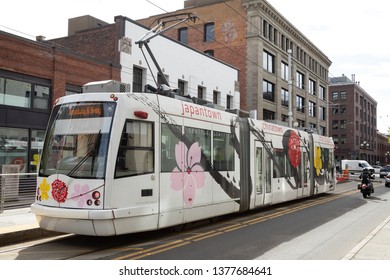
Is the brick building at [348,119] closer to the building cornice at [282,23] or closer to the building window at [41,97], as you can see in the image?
the building cornice at [282,23]

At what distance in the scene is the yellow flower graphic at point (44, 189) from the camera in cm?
802

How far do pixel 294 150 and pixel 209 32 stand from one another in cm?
2732

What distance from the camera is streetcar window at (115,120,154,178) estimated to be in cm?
779

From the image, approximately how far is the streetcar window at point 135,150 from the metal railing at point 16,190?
19.4 ft

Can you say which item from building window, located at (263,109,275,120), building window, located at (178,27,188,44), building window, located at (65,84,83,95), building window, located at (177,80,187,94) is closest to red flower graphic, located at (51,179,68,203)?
building window, located at (65,84,83,95)

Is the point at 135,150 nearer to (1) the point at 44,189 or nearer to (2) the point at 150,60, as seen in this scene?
(1) the point at 44,189

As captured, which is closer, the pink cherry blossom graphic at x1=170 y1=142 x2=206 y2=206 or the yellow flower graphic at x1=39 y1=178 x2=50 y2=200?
the yellow flower graphic at x1=39 y1=178 x2=50 y2=200

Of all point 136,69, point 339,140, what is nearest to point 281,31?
point 136,69

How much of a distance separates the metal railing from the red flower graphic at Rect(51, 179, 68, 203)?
191 inches

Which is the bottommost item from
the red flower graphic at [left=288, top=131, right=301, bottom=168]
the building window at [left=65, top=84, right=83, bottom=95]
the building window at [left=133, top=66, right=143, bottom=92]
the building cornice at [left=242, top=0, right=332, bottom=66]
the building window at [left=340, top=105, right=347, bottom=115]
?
the red flower graphic at [left=288, top=131, right=301, bottom=168]

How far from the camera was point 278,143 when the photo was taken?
47.7 ft

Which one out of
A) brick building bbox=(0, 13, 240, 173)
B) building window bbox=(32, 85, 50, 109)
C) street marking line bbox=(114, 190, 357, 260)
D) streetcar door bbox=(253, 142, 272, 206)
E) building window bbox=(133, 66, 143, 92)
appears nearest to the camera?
street marking line bbox=(114, 190, 357, 260)

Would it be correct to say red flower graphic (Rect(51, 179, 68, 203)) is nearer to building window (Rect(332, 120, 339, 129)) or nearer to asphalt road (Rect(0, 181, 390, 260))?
asphalt road (Rect(0, 181, 390, 260))

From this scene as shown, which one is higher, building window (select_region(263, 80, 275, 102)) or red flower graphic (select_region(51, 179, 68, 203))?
building window (select_region(263, 80, 275, 102))
